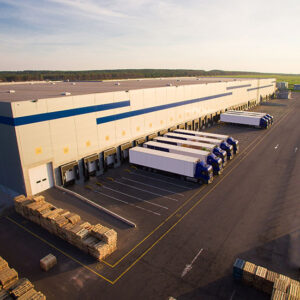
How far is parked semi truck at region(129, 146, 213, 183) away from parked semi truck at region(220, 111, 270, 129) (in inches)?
1370

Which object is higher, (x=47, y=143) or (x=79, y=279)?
(x=47, y=143)

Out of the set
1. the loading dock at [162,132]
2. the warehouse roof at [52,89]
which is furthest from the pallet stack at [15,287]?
the loading dock at [162,132]

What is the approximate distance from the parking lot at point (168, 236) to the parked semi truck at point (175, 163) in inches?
47.3

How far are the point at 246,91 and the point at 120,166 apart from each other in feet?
225

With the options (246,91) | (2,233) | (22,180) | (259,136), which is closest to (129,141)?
(22,180)

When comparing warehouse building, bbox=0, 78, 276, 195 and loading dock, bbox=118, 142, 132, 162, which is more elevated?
warehouse building, bbox=0, 78, 276, 195

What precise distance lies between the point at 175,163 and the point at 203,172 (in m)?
3.63

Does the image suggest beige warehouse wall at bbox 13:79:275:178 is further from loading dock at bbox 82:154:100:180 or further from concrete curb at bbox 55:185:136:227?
concrete curb at bbox 55:185:136:227

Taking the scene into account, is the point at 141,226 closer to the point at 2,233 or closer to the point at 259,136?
the point at 2,233

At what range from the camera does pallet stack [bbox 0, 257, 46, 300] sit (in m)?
14.5

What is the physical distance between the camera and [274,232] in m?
21.1

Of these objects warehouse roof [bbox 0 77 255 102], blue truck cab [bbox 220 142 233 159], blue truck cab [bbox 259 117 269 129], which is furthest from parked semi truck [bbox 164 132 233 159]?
blue truck cab [bbox 259 117 269 129]

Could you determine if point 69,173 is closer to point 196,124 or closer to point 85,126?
point 85,126

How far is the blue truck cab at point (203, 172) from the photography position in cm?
2966
